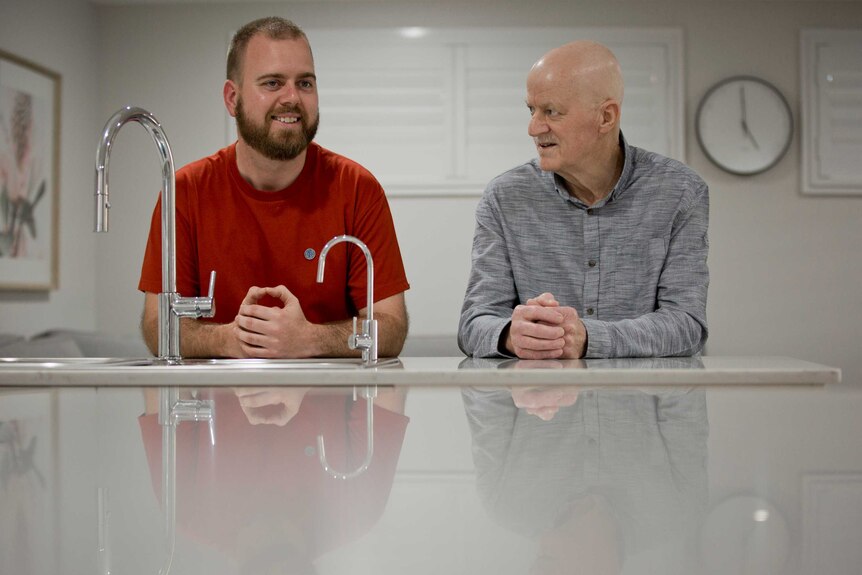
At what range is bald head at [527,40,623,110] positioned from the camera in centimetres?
216

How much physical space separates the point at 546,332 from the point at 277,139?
2.59ft

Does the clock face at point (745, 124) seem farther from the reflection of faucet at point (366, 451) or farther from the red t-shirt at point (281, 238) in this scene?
the reflection of faucet at point (366, 451)

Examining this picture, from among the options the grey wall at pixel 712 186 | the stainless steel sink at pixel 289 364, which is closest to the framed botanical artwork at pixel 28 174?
the grey wall at pixel 712 186

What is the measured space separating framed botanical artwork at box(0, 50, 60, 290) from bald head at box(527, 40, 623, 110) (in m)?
2.77

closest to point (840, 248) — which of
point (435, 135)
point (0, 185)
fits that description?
point (435, 135)

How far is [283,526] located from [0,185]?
3971 millimetres

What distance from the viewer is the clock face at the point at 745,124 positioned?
468cm

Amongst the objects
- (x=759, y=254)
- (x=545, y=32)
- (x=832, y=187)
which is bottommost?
(x=759, y=254)

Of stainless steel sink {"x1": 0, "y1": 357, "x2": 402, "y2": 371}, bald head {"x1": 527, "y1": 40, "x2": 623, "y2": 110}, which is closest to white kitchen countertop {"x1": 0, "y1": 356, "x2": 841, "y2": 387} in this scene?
stainless steel sink {"x1": 0, "y1": 357, "x2": 402, "y2": 371}

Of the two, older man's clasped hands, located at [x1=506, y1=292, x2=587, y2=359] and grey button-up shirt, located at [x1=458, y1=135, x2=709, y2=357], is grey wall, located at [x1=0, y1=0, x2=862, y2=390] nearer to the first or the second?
grey button-up shirt, located at [x1=458, y1=135, x2=709, y2=357]

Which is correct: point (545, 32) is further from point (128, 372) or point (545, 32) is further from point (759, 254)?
point (128, 372)

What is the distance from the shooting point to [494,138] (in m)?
4.73

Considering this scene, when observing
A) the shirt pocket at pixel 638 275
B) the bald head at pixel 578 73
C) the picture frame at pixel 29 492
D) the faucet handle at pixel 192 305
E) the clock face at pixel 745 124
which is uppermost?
the clock face at pixel 745 124

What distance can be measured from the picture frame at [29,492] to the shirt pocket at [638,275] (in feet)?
4.53
